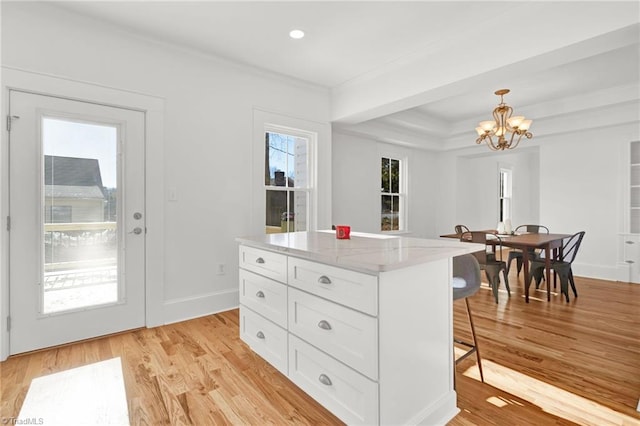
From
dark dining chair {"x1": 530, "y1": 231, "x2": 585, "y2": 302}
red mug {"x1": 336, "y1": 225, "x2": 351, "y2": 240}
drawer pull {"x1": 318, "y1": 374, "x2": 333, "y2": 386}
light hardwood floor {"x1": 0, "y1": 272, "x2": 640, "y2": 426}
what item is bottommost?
light hardwood floor {"x1": 0, "y1": 272, "x2": 640, "y2": 426}

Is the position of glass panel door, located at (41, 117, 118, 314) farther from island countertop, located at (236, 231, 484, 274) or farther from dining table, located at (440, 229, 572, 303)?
dining table, located at (440, 229, 572, 303)

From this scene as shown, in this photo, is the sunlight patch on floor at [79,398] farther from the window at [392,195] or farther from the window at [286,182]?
the window at [392,195]

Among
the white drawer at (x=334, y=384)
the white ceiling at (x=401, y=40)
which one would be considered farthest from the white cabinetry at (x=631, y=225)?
the white drawer at (x=334, y=384)

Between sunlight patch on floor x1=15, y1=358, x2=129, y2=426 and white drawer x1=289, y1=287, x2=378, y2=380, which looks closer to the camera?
white drawer x1=289, y1=287, x2=378, y2=380

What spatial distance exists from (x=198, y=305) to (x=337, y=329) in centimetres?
223

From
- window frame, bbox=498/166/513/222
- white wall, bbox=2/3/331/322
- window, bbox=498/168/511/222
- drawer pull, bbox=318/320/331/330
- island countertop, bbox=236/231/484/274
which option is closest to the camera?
island countertop, bbox=236/231/484/274

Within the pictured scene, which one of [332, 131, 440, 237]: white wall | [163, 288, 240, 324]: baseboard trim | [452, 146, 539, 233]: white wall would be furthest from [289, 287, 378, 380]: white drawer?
[452, 146, 539, 233]: white wall

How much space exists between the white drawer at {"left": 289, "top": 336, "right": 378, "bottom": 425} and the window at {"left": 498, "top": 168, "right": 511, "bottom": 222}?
849 centimetres

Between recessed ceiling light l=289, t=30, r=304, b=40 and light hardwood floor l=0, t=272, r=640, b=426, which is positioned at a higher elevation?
recessed ceiling light l=289, t=30, r=304, b=40

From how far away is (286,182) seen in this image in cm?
412

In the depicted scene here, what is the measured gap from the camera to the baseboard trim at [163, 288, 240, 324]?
3.14 m

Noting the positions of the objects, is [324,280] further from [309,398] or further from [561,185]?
[561,185]

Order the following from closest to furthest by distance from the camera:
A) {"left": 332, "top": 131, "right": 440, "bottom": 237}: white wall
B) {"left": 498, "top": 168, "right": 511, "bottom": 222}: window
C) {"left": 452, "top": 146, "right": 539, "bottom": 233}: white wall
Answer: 1. {"left": 332, "top": 131, "right": 440, "bottom": 237}: white wall
2. {"left": 452, "top": 146, "right": 539, "bottom": 233}: white wall
3. {"left": 498, "top": 168, "right": 511, "bottom": 222}: window

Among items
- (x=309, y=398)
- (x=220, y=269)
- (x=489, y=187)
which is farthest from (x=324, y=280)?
(x=489, y=187)
